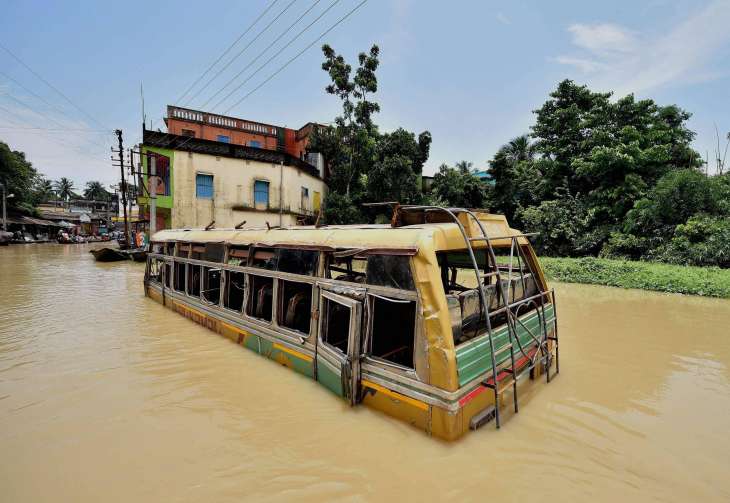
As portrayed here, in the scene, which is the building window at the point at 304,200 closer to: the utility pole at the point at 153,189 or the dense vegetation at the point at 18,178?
the utility pole at the point at 153,189

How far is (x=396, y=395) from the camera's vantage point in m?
3.78

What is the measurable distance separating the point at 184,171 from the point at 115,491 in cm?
1988

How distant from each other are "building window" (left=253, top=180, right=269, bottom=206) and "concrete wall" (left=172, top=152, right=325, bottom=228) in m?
0.21

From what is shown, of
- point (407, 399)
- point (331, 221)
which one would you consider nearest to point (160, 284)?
point (407, 399)

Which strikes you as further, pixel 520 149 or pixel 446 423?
pixel 520 149

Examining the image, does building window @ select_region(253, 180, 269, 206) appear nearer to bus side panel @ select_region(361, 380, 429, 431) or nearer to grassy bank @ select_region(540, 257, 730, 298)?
grassy bank @ select_region(540, 257, 730, 298)

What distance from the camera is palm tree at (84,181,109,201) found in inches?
2960

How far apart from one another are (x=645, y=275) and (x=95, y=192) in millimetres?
90990

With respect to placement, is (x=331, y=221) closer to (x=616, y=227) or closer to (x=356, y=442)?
(x=616, y=227)

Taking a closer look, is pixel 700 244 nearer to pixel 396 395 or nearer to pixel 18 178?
pixel 396 395

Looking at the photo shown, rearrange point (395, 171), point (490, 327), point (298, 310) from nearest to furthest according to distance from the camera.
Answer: point (490, 327)
point (298, 310)
point (395, 171)

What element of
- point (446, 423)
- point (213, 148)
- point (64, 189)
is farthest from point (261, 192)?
point (64, 189)

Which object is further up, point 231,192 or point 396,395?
point 231,192

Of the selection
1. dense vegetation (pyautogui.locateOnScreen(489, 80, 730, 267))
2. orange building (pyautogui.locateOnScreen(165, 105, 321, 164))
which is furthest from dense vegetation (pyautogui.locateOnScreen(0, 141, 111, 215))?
dense vegetation (pyautogui.locateOnScreen(489, 80, 730, 267))
